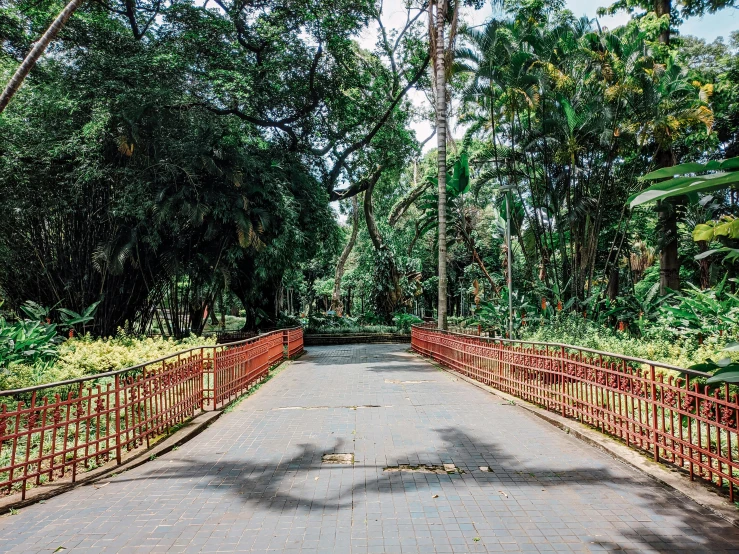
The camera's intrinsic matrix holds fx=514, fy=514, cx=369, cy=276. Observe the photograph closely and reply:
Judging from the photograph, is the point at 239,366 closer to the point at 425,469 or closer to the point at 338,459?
the point at 338,459

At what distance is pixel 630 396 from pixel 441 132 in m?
12.1

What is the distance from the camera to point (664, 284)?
54.0ft

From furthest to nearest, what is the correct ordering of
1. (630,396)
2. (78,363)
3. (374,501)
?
(78,363) < (630,396) < (374,501)

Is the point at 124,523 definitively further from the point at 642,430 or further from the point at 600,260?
the point at 600,260

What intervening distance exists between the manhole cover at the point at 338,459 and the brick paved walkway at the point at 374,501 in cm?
12

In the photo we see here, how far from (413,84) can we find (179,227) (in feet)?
43.4

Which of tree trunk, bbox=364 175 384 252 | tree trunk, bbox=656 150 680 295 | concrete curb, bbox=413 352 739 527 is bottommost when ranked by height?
concrete curb, bbox=413 352 739 527

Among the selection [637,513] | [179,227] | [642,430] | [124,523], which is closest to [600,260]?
[179,227]

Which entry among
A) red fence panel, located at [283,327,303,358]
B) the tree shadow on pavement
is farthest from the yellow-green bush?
red fence panel, located at [283,327,303,358]

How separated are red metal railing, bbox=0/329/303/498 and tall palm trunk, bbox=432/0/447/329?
719cm

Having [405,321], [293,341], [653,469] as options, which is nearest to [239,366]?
[653,469]

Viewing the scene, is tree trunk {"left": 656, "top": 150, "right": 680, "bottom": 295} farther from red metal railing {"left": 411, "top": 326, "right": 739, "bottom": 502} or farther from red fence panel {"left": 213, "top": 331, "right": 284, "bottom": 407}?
red fence panel {"left": 213, "top": 331, "right": 284, "bottom": 407}

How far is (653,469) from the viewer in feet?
16.6

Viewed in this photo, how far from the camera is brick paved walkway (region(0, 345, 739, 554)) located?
368 cm
